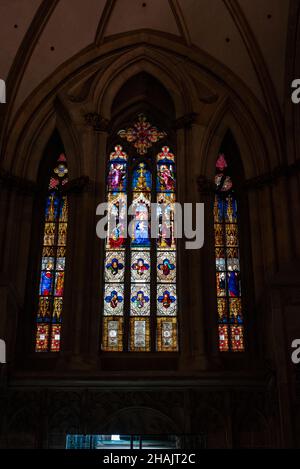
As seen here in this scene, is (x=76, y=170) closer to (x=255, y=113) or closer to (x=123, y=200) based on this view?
(x=123, y=200)

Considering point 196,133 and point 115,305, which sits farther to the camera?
point 196,133

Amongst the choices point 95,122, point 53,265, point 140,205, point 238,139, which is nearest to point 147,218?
point 140,205

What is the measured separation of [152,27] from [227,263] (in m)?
5.90

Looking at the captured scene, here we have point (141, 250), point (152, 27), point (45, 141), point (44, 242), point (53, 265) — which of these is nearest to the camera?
point (53, 265)

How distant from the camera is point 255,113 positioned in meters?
15.6

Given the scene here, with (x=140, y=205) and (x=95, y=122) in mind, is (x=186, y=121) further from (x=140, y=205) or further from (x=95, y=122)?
(x=140, y=205)

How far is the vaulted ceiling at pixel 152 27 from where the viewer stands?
15.3 m

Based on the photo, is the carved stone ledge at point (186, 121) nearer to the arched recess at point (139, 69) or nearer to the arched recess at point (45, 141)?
the arched recess at point (139, 69)

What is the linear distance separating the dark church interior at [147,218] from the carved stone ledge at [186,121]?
0.04m

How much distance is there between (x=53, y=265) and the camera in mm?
14992

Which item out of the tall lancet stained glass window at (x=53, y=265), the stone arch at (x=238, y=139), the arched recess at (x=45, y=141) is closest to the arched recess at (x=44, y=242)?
the tall lancet stained glass window at (x=53, y=265)

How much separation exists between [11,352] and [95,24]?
7686 millimetres

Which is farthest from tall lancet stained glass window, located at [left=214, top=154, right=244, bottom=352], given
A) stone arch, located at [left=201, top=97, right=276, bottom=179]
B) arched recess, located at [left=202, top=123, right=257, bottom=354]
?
stone arch, located at [left=201, top=97, right=276, bottom=179]
